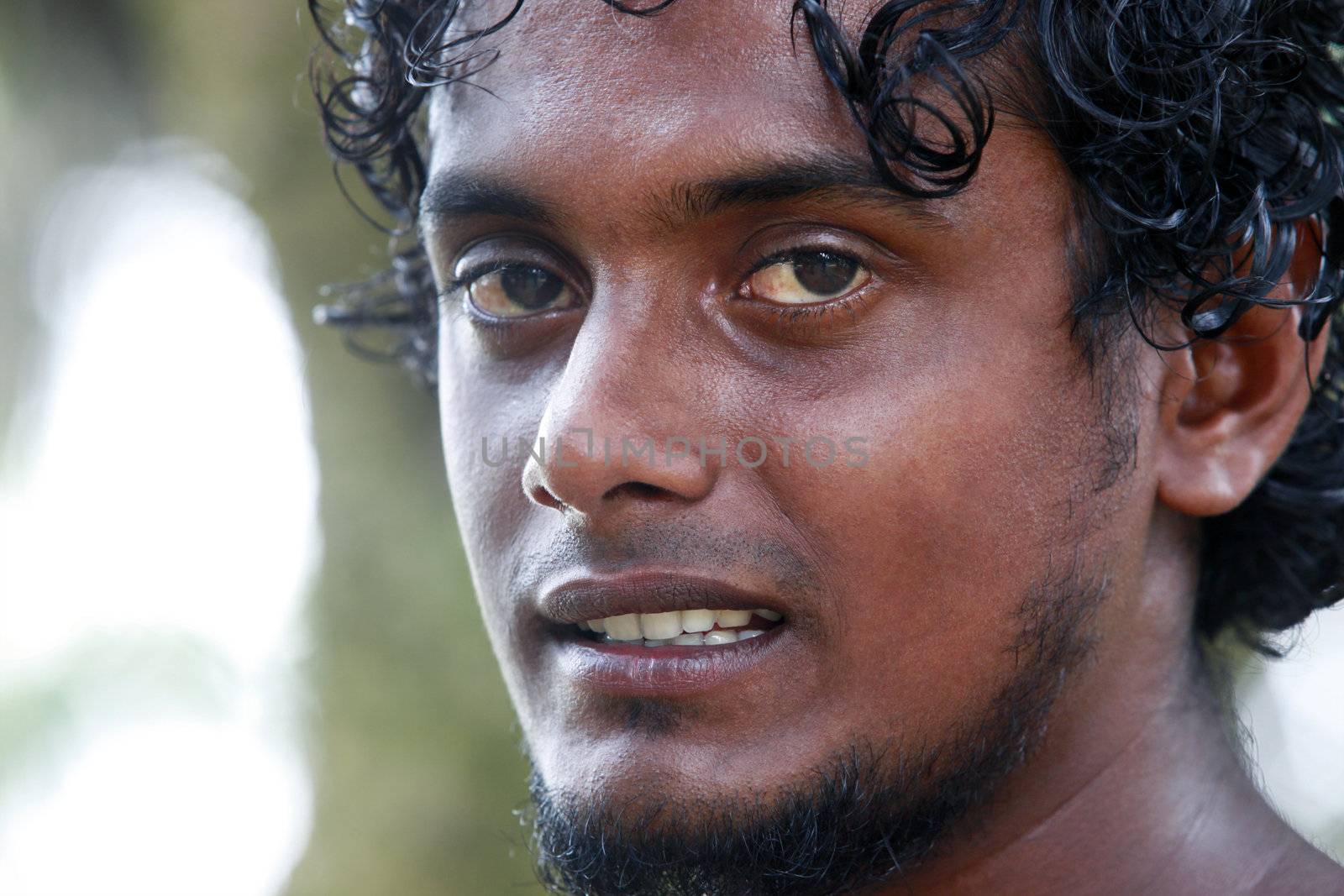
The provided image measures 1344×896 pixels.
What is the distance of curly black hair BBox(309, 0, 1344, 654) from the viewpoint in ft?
5.76

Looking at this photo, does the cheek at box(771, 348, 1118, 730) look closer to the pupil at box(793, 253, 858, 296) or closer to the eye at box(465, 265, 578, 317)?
the pupil at box(793, 253, 858, 296)

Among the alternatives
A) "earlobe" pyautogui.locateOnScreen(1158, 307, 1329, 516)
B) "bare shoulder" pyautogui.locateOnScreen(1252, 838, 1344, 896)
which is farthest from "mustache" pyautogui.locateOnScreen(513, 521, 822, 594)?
"bare shoulder" pyautogui.locateOnScreen(1252, 838, 1344, 896)

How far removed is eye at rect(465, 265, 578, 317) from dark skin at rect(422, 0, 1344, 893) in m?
0.05

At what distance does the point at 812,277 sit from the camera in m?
1.83

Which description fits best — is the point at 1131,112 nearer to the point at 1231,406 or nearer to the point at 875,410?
the point at 1231,406

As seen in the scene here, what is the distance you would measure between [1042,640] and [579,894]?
81 centimetres

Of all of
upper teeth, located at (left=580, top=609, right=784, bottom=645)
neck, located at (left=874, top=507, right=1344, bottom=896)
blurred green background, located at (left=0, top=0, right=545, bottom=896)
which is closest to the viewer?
upper teeth, located at (left=580, top=609, right=784, bottom=645)

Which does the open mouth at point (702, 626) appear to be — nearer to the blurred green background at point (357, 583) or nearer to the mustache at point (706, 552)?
the mustache at point (706, 552)

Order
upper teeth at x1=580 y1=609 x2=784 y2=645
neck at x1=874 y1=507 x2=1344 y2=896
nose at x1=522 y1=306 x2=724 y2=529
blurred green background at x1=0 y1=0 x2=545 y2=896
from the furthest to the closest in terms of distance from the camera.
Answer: blurred green background at x1=0 y1=0 x2=545 y2=896 → neck at x1=874 y1=507 x2=1344 y2=896 → upper teeth at x1=580 y1=609 x2=784 y2=645 → nose at x1=522 y1=306 x2=724 y2=529

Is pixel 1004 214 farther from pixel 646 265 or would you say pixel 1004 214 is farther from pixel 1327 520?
pixel 1327 520

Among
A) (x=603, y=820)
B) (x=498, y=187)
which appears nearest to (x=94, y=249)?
(x=498, y=187)

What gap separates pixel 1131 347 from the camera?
76.7 inches

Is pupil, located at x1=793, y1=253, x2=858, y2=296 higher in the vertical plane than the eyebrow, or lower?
lower

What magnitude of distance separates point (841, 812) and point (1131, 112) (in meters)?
1.10
